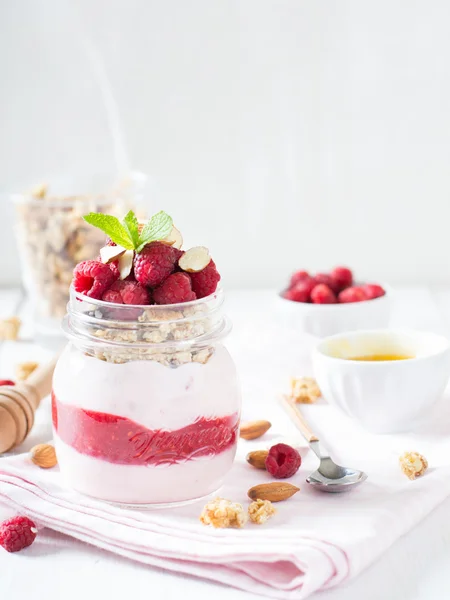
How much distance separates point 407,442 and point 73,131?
4.87ft

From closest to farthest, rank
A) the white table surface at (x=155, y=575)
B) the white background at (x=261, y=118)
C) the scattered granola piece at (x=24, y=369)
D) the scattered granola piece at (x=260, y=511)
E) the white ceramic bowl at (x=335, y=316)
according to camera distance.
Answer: the white table surface at (x=155, y=575)
the scattered granola piece at (x=260, y=511)
the scattered granola piece at (x=24, y=369)
the white ceramic bowl at (x=335, y=316)
the white background at (x=261, y=118)

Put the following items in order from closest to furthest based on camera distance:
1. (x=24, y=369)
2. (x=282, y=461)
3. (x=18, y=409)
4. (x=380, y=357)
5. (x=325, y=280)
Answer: (x=282, y=461) < (x=18, y=409) < (x=380, y=357) < (x=24, y=369) < (x=325, y=280)

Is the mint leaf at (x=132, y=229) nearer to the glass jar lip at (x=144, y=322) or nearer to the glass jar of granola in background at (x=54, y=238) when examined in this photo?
the glass jar lip at (x=144, y=322)

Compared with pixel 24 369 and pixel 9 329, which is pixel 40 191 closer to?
pixel 9 329

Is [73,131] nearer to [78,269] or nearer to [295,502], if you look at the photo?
[78,269]

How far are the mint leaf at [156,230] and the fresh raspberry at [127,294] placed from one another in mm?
47

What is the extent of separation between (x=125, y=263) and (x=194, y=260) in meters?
0.09

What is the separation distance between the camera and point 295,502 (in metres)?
1.14

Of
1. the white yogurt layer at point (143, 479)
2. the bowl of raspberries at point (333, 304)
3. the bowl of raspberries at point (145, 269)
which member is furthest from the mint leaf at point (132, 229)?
the bowl of raspberries at point (333, 304)

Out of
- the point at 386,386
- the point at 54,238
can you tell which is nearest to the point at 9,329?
the point at 54,238

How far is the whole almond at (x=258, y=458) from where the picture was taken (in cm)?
124

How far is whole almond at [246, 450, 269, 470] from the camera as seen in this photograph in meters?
1.24

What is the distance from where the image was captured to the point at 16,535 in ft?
3.45

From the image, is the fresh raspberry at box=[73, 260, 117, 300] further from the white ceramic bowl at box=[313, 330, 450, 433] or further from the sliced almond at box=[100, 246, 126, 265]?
the white ceramic bowl at box=[313, 330, 450, 433]
